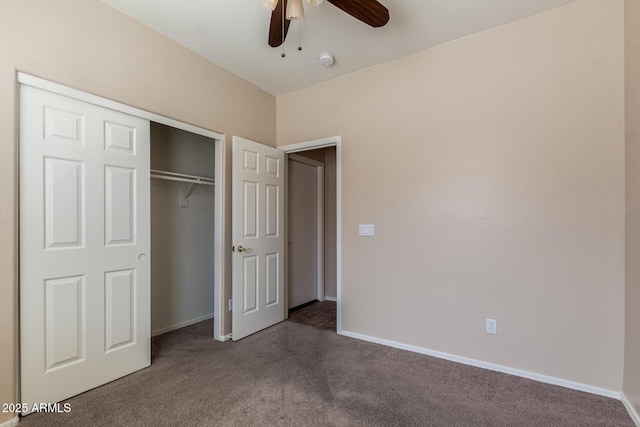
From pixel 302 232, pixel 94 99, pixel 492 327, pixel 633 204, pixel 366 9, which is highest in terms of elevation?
pixel 366 9

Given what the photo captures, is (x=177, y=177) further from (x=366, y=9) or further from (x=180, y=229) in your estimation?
(x=366, y=9)

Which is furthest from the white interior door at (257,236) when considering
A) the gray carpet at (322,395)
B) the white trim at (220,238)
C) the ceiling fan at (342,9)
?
the ceiling fan at (342,9)

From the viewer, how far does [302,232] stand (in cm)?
427

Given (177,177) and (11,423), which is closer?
(11,423)

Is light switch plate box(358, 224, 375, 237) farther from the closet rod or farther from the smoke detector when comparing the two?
the closet rod

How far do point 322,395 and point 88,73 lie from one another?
8.81ft

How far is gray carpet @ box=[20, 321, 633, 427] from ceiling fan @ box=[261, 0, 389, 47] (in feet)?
7.62

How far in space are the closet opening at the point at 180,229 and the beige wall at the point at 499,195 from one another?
1.72 meters

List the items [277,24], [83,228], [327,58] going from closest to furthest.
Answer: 1. [277,24]
2. [83,228]
3. [327,58]

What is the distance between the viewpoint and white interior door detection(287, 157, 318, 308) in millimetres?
4051

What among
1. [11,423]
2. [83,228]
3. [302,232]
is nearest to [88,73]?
[83,228]

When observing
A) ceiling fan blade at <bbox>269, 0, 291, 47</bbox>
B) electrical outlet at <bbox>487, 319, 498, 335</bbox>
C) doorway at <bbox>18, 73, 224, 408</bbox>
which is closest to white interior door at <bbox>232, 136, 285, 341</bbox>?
doorway at <bbox>18, 73, 224, 408</bbox>

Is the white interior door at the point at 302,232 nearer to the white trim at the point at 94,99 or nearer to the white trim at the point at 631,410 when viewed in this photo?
the white trim at the point at 94,99

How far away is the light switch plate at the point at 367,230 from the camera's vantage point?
293 cm
